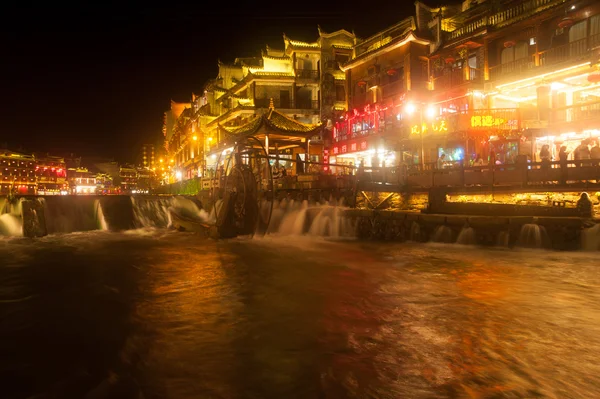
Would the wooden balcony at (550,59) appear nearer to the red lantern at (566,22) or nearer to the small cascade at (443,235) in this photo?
the red lantern at (566,22)

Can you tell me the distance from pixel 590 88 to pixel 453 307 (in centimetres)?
2007

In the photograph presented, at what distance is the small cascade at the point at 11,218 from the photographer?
21.1 metres

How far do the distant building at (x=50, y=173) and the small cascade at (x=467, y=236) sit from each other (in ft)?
302

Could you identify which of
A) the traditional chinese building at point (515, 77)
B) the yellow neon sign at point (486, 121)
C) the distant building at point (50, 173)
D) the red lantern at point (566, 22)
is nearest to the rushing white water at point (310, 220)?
the traditional chinese building at point (515, 77)

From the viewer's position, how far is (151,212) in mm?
27469

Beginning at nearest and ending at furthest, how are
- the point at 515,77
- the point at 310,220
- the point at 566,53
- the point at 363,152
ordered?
the point at 310,220 < the point at 566,53 < the point at 515,77 < the point at 363,152

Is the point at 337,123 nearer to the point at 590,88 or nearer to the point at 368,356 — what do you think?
the point at 590,88

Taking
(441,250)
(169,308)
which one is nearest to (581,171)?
(441,250)

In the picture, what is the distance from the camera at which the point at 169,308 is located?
7543 millimetres

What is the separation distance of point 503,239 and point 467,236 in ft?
4.12

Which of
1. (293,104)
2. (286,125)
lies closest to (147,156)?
(293,104)

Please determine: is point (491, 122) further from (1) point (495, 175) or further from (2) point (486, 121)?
(1) point (495, 175)

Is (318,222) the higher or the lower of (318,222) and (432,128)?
the lower

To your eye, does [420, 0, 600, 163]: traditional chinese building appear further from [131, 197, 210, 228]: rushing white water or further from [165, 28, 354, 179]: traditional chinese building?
[131, 197, 210, 228]: rushing white water
